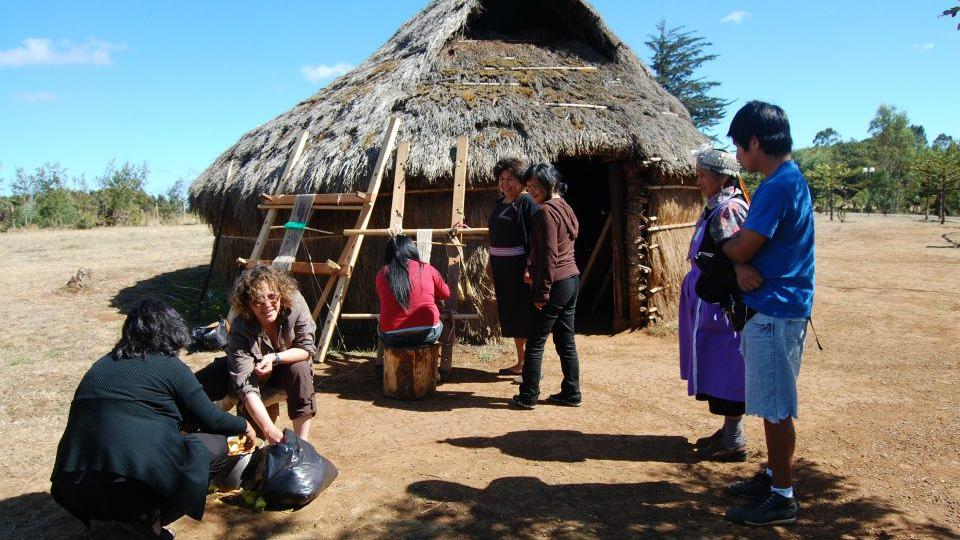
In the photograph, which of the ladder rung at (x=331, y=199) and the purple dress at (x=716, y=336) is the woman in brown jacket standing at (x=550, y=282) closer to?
the purple dress at (x=716, y=336)

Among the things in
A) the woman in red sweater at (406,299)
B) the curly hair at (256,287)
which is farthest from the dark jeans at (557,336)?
the curly hair at (256,287)

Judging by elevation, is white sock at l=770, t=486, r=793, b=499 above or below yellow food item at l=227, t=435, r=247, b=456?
below

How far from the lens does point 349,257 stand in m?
5.97

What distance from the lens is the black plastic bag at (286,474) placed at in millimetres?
2908

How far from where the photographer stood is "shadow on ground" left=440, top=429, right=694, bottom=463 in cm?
358

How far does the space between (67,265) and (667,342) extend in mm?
10665

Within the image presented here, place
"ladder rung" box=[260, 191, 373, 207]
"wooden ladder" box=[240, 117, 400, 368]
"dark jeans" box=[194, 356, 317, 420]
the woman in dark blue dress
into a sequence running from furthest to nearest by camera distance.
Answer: "ladder rung" box=[260, 191, 373, 207] < "wooden ladder" box=[240, 117, 400, 368] < the woman in dark blue dress < "dark jeans" box=[194, 356, 317, 420]

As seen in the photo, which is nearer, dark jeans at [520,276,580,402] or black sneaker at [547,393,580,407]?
dark jeans at [520,276,580,402]

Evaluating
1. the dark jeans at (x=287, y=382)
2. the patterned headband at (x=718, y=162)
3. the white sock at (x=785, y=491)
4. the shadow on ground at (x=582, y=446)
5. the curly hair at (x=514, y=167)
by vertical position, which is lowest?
the shadow on ground at (x=582, y=446)

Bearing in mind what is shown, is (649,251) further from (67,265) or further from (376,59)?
(67,265)

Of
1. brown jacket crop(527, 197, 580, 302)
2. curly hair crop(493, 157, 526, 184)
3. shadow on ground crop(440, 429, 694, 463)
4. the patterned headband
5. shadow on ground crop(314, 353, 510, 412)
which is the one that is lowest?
shadow on ground crop(440, 429, 694, 463)

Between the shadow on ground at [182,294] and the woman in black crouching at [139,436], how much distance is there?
205 inches

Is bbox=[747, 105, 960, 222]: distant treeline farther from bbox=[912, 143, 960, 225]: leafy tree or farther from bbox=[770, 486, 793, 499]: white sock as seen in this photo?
bbox=[770, 486, 793, 499]: white sock

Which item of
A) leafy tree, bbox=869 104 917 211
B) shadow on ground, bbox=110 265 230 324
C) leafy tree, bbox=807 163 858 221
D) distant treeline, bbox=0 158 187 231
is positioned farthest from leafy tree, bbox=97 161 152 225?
leafy tree, bbox=869 104 917 211
